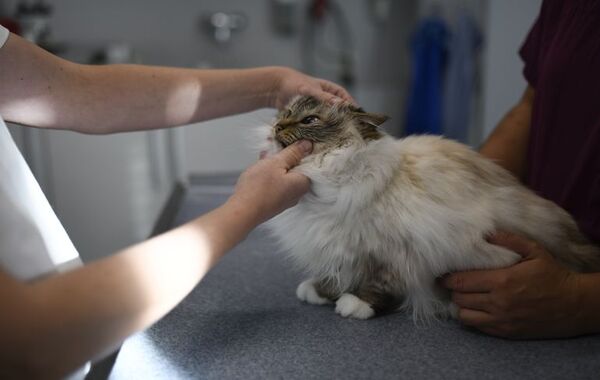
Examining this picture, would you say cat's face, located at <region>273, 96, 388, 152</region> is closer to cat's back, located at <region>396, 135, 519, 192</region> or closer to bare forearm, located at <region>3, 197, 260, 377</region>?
cat's back, located at <region>396, 135, 519, 192</region>

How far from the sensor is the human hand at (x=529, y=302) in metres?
0.87

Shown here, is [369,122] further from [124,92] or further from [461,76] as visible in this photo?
[461,76]

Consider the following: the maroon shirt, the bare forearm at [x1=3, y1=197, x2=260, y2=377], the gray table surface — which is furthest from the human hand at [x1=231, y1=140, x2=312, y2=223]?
the maroon shirt

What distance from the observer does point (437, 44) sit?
127 inches

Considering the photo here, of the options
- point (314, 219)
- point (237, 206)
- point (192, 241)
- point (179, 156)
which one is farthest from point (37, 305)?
point (179, 156)

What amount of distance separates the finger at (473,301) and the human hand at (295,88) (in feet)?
1.56

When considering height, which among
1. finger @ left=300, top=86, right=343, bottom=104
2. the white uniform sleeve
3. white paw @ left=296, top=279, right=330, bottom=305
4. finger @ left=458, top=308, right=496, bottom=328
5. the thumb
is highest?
the white uniform sleeve

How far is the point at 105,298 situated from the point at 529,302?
635 millimetres

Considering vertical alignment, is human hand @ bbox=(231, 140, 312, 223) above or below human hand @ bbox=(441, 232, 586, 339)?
above

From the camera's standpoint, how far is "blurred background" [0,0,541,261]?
289cm

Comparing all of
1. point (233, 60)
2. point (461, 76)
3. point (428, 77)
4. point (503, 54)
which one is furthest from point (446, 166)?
point (233, 60)

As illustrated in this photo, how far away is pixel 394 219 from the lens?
961mm

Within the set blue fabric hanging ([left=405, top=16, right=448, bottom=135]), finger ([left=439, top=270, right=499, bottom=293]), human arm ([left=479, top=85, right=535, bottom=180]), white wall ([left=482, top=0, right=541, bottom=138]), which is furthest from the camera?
blue fabric hanging ([left=405, top=16, right=448, bottom=135])

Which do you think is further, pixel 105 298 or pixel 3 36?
pixel 3 36
